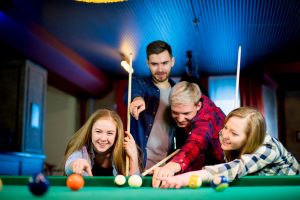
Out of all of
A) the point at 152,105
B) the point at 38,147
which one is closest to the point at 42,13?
the point at 38,147

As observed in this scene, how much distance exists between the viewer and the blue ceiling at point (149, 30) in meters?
5.11

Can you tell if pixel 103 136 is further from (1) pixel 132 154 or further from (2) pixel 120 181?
(2) pixel 120 181

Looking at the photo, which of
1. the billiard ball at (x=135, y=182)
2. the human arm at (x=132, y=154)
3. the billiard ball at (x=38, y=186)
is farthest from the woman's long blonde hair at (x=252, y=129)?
the billiard ball at (x=38, y=186)

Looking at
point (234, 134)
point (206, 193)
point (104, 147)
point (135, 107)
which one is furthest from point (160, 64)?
point (206, 193)

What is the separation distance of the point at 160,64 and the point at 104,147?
76cm

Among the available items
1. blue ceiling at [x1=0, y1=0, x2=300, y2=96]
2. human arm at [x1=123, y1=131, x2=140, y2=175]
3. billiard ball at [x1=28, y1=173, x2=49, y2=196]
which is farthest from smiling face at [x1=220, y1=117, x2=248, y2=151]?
blue ceiling at [x1=0, y1=0, x2=300, y2=96]

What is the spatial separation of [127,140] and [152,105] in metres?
0.52

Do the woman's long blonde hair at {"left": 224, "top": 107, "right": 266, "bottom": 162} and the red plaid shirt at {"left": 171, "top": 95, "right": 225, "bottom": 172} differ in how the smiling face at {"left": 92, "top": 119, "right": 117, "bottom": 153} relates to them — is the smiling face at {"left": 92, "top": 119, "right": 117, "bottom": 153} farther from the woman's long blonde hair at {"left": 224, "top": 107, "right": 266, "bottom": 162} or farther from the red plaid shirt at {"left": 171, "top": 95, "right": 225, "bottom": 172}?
the woman's long blonde hair at {"left": 224, "top": 107, "right": 266, "bottom": 162}

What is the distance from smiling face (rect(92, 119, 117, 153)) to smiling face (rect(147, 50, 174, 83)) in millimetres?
611

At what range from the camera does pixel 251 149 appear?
183 cm

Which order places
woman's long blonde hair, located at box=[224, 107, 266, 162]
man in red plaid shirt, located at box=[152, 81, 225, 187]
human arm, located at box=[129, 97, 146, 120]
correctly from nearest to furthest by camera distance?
woman's long blonde hair, located at box=[224, 107, 266, 162]
man in red plaid shirt, located at box=[152, 81, 225, 187]
human arm, located at box=[129, 97, 146, 120]

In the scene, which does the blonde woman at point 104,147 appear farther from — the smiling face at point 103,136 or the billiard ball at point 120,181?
the billiard ball at point 120,181

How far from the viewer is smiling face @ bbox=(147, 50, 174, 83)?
2.79 meters

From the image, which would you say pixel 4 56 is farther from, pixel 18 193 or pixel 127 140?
pixel 18 193
